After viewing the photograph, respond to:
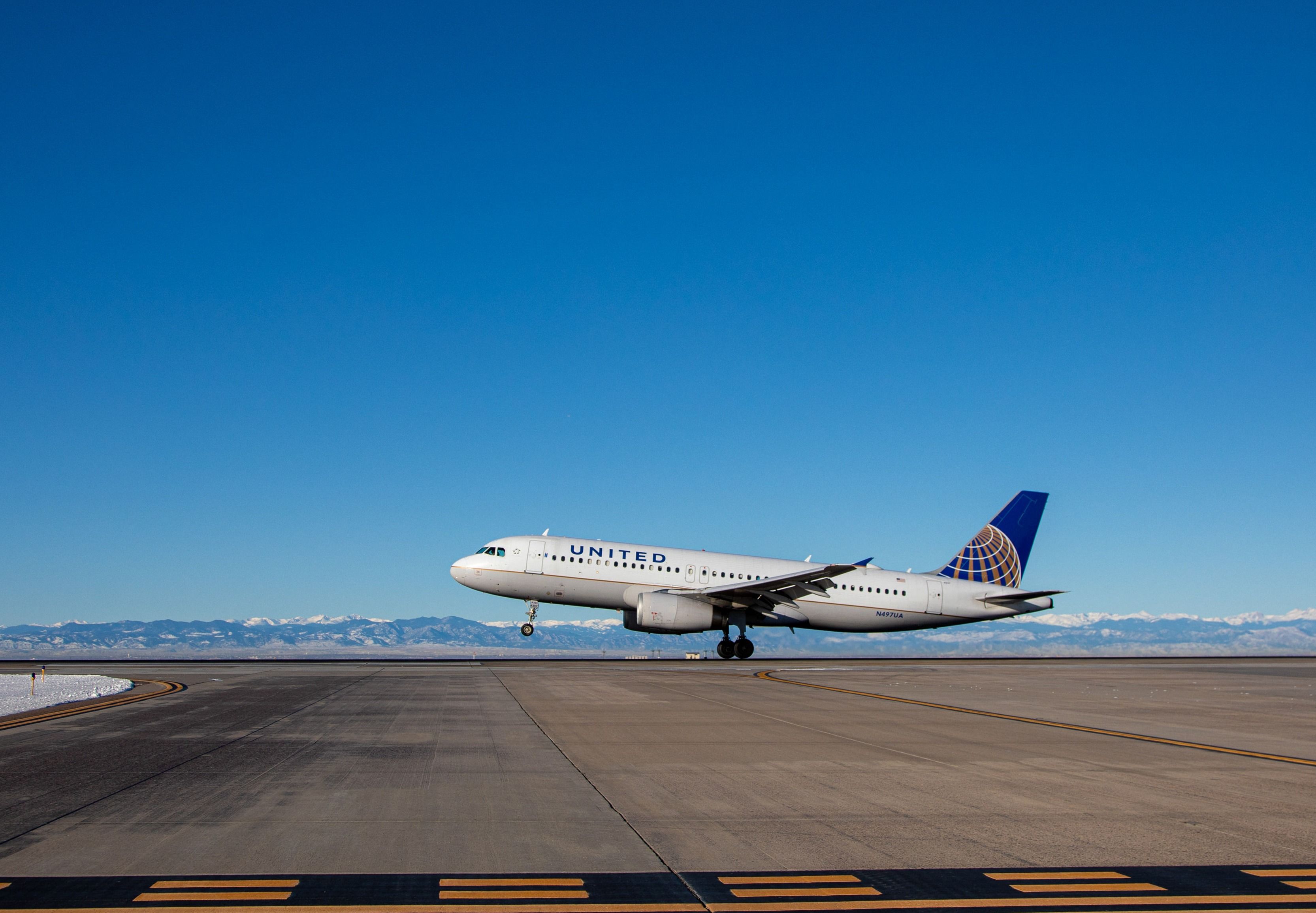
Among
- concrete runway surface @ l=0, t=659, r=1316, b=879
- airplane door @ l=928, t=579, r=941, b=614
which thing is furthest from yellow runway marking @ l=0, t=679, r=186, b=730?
airplane door @ l=928, t=579, r=941, b=614

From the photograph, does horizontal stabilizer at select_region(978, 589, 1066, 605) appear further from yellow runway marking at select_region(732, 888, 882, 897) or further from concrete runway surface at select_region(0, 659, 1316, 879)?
yellow runway marking at select_region(732, 888, 882, 897)

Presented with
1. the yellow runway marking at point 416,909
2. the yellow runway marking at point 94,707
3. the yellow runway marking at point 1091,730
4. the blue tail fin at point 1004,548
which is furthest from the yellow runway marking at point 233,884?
the blue tail fin at point 1004,548

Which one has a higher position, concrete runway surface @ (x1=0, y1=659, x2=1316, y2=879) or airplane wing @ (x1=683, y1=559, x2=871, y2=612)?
airplane wing @ (x1=683, y1=559, x2=871, y2=612)

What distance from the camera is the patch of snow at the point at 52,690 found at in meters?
19.1

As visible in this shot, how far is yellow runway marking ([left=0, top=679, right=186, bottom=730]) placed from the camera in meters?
15.7

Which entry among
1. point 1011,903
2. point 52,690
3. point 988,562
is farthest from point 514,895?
point 988,562

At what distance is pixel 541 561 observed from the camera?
142 ft

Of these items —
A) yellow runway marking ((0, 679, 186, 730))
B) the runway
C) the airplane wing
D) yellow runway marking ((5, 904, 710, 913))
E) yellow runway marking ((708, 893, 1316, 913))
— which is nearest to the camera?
yellow runway marking ((5, 904, 710, 913))

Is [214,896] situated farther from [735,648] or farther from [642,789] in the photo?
[735,648]

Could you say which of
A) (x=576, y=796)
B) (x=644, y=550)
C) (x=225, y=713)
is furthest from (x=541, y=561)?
(x=576, y=796)

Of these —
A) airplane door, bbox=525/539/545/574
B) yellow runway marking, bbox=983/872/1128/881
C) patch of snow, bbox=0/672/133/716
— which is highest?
airplane door, bbox=525/539/545/574

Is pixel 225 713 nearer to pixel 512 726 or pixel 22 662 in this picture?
pixel 512 726

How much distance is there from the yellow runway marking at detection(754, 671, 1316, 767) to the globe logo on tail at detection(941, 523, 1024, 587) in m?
27.0

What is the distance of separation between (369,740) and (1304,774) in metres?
10.9
